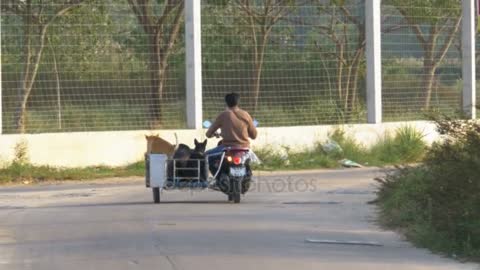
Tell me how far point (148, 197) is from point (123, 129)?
5.69 meters

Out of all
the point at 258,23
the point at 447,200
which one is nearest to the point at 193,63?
the point at 258,23

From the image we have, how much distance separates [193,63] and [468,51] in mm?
8126

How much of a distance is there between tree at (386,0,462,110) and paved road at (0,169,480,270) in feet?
29.0

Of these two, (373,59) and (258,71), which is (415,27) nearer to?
(373,59)

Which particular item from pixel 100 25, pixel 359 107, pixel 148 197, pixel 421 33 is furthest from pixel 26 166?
pixel 421 33

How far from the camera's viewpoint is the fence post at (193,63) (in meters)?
23.4

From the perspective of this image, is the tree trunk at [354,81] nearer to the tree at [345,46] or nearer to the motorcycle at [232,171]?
the tree at [345,46]

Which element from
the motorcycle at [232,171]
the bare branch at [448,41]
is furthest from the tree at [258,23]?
the motorcycle at [232,171]

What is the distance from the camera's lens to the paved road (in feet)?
34.7

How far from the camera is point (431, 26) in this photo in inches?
1057

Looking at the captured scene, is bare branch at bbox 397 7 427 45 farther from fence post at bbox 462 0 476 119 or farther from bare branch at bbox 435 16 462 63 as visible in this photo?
fence post at bbox 462 0 476 119

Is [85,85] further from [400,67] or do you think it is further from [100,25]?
[400,67]

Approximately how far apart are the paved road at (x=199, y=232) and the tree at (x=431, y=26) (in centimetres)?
884

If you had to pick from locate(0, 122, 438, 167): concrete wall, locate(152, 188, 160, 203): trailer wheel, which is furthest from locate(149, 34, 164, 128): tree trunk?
locate(152, 188, 160, 203): trailer wheel
